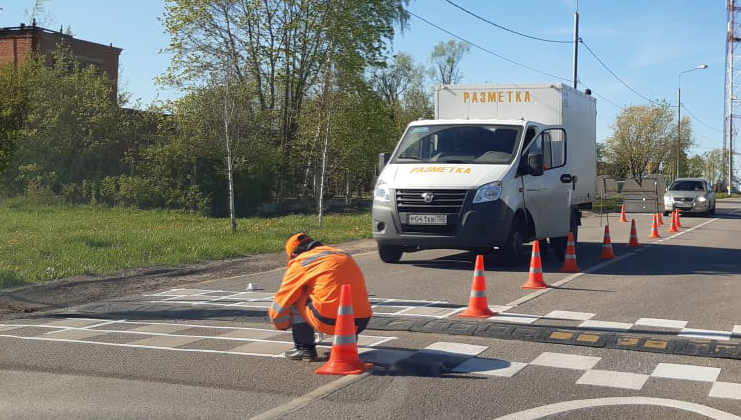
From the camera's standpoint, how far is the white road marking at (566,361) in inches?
251

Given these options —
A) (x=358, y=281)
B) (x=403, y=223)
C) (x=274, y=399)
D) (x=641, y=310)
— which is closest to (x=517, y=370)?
(x=358, y=281)

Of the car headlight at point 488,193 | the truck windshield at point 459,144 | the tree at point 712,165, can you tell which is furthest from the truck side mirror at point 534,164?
the tree at point 712,165

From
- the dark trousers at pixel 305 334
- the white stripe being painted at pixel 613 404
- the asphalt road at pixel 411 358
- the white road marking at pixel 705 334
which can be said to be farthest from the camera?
the white road marking at pixel 705 334

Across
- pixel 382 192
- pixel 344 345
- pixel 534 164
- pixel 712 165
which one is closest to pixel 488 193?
pixel 534 164

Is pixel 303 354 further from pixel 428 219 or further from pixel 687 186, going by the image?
pixel 687 186

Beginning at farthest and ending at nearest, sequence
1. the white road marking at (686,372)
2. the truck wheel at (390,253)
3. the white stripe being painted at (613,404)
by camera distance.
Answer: the truck wheel at (390,253) < the white road marking at (686,372) < the white stripe being painted at (613,404)

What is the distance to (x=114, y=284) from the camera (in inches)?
466

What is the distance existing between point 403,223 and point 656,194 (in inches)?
828

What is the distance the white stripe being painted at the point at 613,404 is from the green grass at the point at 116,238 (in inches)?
353

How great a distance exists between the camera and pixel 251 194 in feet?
99.0

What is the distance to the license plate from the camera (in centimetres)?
1224

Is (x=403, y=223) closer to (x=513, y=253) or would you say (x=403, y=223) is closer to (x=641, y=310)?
(x=513, y=253)

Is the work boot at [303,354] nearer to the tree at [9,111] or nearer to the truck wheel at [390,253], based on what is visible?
the truck wheel at [390,253]

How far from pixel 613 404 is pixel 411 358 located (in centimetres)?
185
